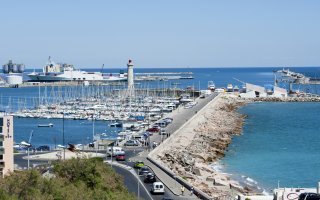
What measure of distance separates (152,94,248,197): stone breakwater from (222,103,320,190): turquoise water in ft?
3.21

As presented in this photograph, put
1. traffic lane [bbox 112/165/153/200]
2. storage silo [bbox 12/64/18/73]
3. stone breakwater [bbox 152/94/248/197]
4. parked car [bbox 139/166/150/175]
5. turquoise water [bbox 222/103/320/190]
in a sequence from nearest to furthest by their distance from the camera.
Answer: traffic lane [bbox 112/165/153/200] < parked car [bbox 139/166/150/175] < stone breakwater [bbox 152/94/248/197] < turquoise water [bbox 222/103/320/190] < storage silo [bbox 12/64/18/73]

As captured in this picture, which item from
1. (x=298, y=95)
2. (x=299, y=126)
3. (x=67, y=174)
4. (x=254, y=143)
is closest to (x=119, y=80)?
(x=298, y=95)

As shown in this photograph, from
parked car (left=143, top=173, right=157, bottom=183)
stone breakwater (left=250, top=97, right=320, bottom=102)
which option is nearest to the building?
parked car (left=143, top=173, right=157, bottom=183)

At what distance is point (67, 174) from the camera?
64.3 ft

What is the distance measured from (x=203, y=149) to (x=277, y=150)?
5.22 m

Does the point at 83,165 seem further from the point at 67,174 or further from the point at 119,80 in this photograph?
the point at 119,80

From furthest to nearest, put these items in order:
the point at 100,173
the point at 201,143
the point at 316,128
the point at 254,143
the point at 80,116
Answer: the point at 80,116 → the point at 316,128 → the point at 254,143 → the point at 201,143 → the point at 100,173

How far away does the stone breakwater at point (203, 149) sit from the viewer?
2780 centimetres

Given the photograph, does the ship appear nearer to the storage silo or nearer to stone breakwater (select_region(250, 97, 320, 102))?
the storage silo

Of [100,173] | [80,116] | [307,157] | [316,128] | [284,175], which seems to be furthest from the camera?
[80,116]

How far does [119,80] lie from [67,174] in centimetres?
Answer: 11743

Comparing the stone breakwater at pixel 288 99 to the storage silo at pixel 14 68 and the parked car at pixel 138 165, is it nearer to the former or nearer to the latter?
the parked car at pixel 138 165

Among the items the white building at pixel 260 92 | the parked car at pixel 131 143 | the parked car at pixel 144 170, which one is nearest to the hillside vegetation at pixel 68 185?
the parked car at pixel 144 170

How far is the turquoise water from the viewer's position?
32.0m
